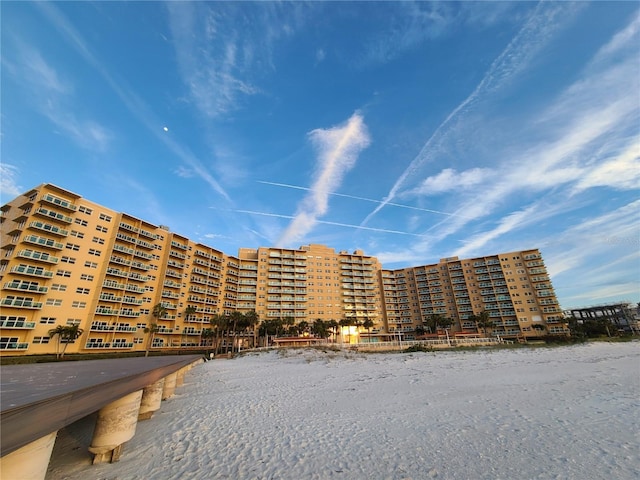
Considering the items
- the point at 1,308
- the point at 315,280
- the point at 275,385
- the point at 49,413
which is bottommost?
the point at 275,385

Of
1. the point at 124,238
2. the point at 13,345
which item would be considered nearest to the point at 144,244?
the point at 124,238

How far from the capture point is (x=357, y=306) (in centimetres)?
10225

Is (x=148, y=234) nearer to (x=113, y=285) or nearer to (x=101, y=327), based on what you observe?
(x=113, y=285)

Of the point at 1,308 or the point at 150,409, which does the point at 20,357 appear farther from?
the point at 150,409

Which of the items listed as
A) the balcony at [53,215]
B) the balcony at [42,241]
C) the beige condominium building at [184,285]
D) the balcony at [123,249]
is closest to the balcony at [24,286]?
the beige condominium building at [184,285]

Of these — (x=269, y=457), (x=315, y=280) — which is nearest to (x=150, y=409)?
(x=269, y=457)

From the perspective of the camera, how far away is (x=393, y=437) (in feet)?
30.3

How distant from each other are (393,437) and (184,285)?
244 feet

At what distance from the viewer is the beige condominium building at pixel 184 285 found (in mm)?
45875

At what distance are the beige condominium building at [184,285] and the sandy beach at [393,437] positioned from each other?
4993cm

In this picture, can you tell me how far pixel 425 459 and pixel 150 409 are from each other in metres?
11.6

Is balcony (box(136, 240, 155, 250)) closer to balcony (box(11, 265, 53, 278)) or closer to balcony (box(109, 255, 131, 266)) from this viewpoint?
balcony (box(109, 255, 131, 266))

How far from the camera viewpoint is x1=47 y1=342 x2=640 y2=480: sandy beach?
283 inches

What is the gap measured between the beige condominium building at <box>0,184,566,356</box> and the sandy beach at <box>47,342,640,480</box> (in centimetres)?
4993
